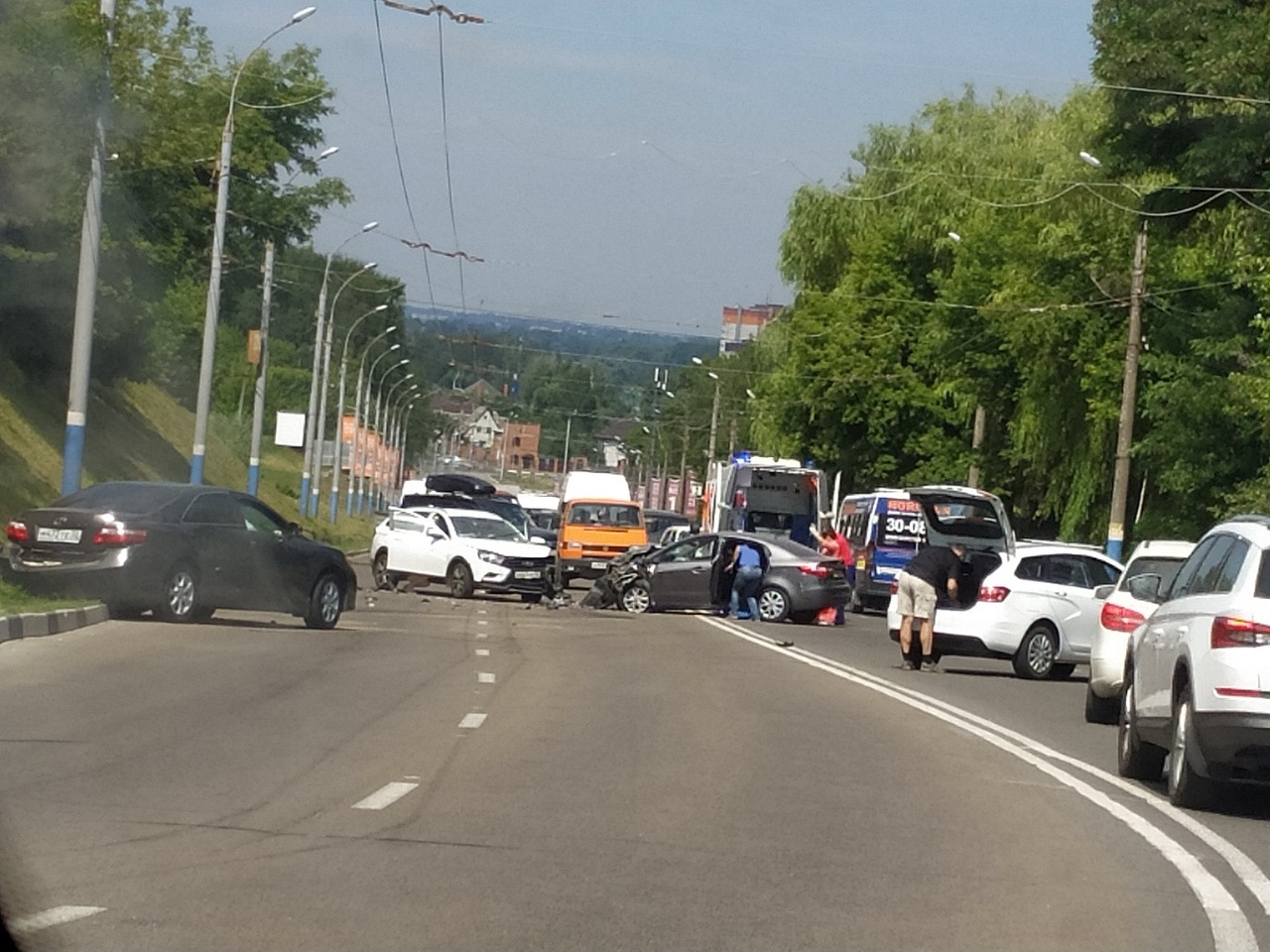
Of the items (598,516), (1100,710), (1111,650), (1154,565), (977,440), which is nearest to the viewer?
(1111,650)

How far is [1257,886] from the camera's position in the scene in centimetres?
941

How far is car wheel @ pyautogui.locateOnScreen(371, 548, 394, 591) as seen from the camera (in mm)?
39366

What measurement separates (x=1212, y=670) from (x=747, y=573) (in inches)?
915

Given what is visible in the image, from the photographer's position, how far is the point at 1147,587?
1420 centimetres

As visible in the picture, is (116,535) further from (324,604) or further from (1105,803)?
(1105,803)

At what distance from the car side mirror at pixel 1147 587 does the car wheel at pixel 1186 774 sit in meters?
1.79

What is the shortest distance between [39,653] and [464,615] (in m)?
13.6

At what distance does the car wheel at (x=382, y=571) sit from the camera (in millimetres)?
39366

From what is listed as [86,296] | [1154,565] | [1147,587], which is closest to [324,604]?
[86,296]

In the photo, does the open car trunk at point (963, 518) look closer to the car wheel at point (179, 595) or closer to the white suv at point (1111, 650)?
the car wheel at point (179, 595)

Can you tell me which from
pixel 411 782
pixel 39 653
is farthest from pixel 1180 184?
pixel 411 782

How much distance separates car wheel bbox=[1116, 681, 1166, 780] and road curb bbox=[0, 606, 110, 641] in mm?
10091

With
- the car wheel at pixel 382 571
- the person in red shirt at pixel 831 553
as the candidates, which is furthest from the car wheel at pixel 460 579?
the person in red shirt at pixel 831 553

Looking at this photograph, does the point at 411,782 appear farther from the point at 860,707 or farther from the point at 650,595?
the point at 650,595
